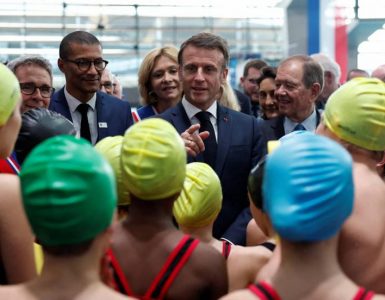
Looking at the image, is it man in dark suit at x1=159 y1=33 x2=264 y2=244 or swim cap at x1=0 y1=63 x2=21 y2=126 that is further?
man in dark suit at x1=159 y1=33 x2=264 y2=244

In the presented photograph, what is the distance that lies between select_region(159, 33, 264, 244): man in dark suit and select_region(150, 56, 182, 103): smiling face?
3.42 feet

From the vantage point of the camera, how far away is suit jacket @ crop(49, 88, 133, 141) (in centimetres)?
491

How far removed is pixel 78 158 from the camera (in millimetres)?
1928

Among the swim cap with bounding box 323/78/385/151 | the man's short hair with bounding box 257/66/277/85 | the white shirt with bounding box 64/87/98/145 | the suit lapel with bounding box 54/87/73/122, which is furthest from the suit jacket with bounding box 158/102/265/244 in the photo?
the man's short hair with bounding box 257/66/277/85

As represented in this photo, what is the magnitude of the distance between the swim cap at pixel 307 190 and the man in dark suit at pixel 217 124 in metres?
2.19

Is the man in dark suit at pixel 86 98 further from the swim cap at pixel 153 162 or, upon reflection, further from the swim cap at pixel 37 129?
the swim cap at pixel 153 162

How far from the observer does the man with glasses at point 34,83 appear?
500 centimetres

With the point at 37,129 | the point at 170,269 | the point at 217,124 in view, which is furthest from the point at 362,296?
the point at 217,124

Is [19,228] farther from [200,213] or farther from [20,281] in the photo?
[200,213]

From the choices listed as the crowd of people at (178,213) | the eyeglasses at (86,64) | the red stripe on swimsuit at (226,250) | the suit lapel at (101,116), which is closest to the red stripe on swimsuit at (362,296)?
the crowd of people at (178,213)

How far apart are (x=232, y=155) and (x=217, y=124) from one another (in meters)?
0.24

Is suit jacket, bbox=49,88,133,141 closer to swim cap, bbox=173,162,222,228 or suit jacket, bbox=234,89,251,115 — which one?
swim cap, bbox=173,162,222,228

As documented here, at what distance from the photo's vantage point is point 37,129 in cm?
313

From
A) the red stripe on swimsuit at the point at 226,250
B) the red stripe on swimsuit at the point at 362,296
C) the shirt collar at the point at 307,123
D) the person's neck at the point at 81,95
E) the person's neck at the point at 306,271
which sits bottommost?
the red stripe on swimsuit at the point at 226,250
